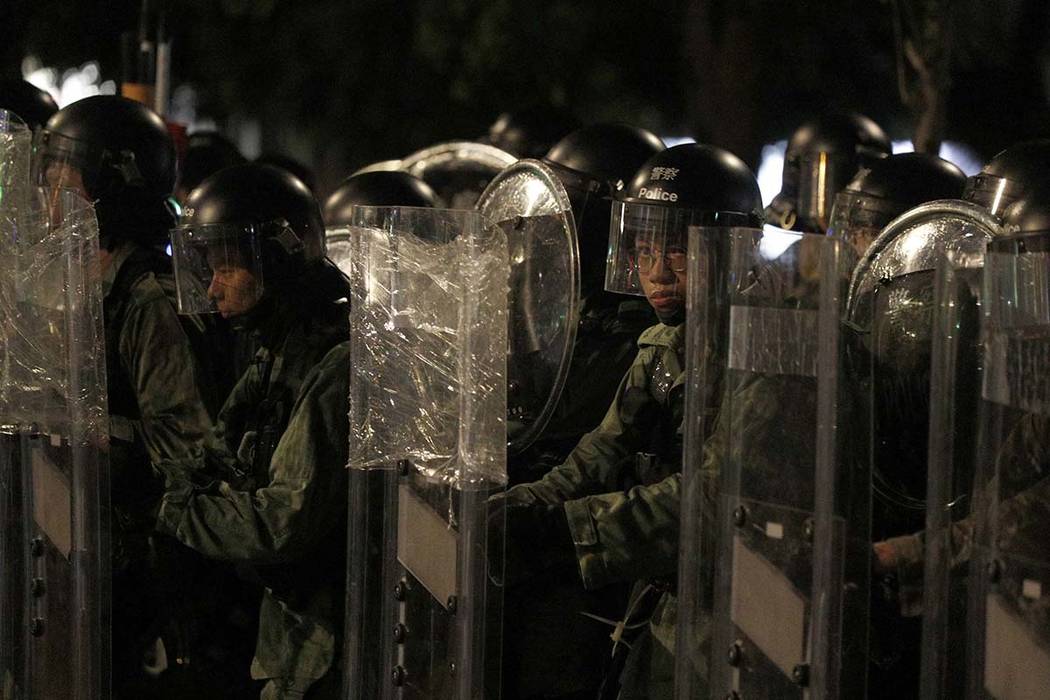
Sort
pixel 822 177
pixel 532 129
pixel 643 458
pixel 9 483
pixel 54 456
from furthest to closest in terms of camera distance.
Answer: pixel 532 129 → pixel 822 177 → pixel 9 483 → pixel 54 456 → pixel 643 458

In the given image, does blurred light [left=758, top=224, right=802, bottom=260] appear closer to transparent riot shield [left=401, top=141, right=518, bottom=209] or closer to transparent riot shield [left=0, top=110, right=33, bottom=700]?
transparent riot shield [left=0, top=110, right=33, bottom=700]

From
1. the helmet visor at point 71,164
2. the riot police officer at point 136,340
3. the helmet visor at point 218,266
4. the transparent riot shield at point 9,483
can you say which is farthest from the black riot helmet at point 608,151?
the transparent riot shield at point 9,483

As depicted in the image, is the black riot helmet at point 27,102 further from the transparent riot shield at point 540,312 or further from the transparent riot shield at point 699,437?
the transparent riot shield at point 699,437

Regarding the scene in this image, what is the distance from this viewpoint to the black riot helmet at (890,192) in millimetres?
5016

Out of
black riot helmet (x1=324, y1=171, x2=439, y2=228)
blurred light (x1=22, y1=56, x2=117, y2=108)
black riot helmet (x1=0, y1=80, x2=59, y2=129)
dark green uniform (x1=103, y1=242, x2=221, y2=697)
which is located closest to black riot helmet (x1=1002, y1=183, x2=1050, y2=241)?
dark green uniform (x1=103, y1=242, x2=221, y2=697)

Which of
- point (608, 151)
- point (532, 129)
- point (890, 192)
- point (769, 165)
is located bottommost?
point (890, 192)

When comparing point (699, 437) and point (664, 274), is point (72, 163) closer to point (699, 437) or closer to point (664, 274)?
point (664, 274)

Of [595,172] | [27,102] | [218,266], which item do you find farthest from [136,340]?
[27,102]

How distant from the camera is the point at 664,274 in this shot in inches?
154

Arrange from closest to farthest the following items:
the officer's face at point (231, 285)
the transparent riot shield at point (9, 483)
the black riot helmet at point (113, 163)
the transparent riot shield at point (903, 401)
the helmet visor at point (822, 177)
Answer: the transparent riot shield at point (903, 401)
the transparent riot shield at point (9, 483)
the officer's face at point (231, 285)
the black riot helmet at point (113, 163)
the helmet visor at point (822, 177)

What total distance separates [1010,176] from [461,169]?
10.1ft

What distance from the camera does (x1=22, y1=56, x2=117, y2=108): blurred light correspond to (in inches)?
572

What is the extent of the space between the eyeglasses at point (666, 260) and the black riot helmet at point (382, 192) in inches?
70.2

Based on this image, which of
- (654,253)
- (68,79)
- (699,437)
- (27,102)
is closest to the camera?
(699,437)
